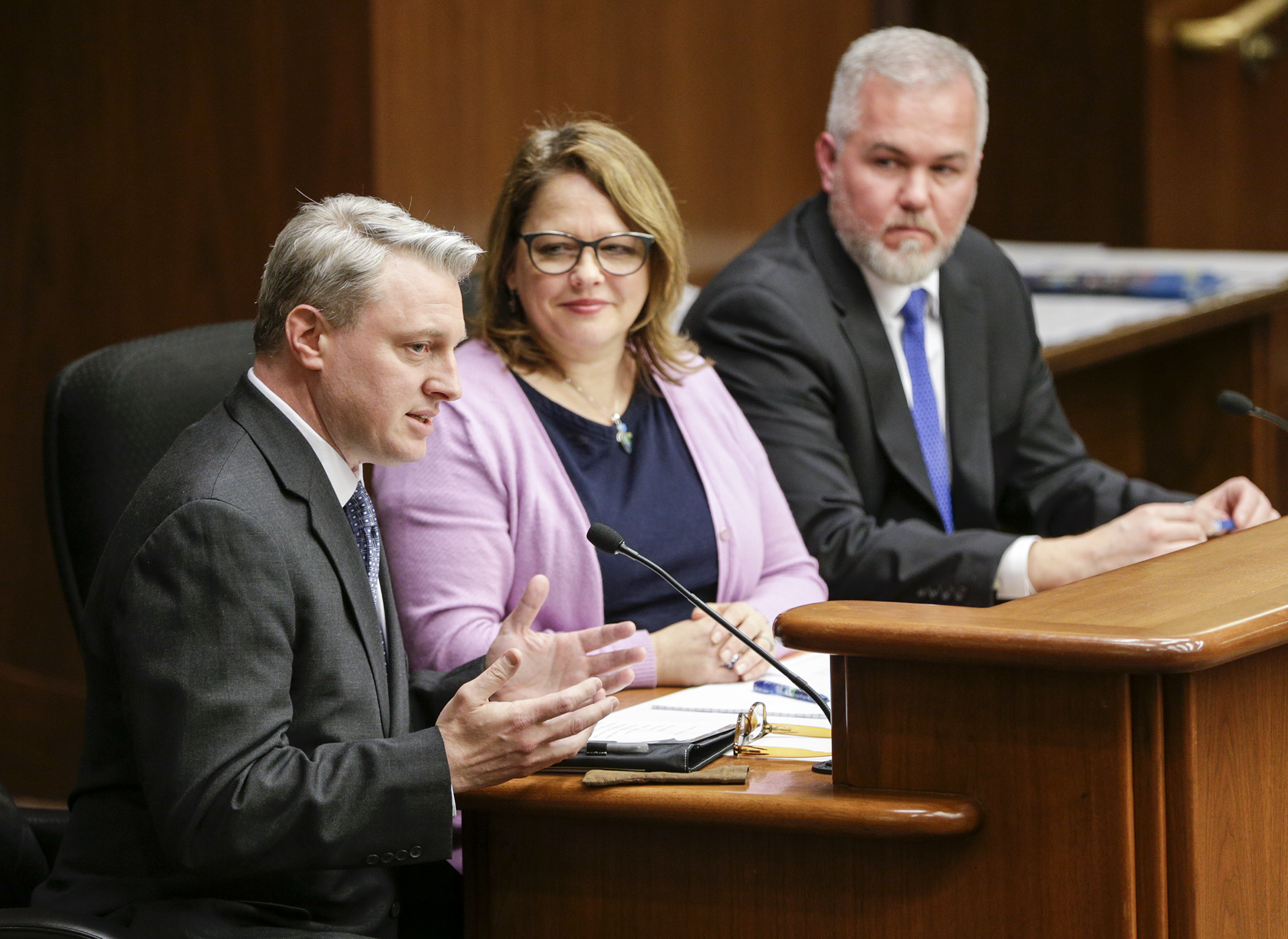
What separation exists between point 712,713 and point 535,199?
0.75 meters

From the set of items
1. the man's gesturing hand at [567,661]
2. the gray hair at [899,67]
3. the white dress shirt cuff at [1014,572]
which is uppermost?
the gray hair at [899,67]

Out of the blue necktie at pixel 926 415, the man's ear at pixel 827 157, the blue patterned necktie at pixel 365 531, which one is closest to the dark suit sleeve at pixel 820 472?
the blue necktie at pixel 926 415

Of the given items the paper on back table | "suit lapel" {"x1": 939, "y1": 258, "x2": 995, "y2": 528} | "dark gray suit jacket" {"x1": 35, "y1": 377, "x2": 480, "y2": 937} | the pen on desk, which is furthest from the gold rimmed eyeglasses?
"suit lapel" {"x1": 939, "y1": 258, "x2": 995, "y2": 528}

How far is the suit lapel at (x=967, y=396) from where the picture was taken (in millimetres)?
2629

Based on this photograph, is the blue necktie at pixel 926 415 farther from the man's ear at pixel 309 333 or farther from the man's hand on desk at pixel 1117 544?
the man's ear at pixel 309 333

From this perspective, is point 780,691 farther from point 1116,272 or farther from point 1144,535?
point 1116,272

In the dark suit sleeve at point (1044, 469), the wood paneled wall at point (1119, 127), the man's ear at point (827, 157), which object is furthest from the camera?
the wood paneled wall at point (1119, 127)

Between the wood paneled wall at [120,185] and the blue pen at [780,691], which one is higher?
the wood paneled wall at [120,185]

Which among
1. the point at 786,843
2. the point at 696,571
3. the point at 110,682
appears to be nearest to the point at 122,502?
the point at 110,682

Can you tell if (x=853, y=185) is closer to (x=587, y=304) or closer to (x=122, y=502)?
(x=587, y=304)

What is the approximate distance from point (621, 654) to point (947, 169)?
133 cm

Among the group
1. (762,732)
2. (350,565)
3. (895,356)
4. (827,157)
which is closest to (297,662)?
(350,565)

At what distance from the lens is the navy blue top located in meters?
2.07

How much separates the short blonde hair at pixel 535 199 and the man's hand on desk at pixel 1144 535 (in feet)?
2.22
